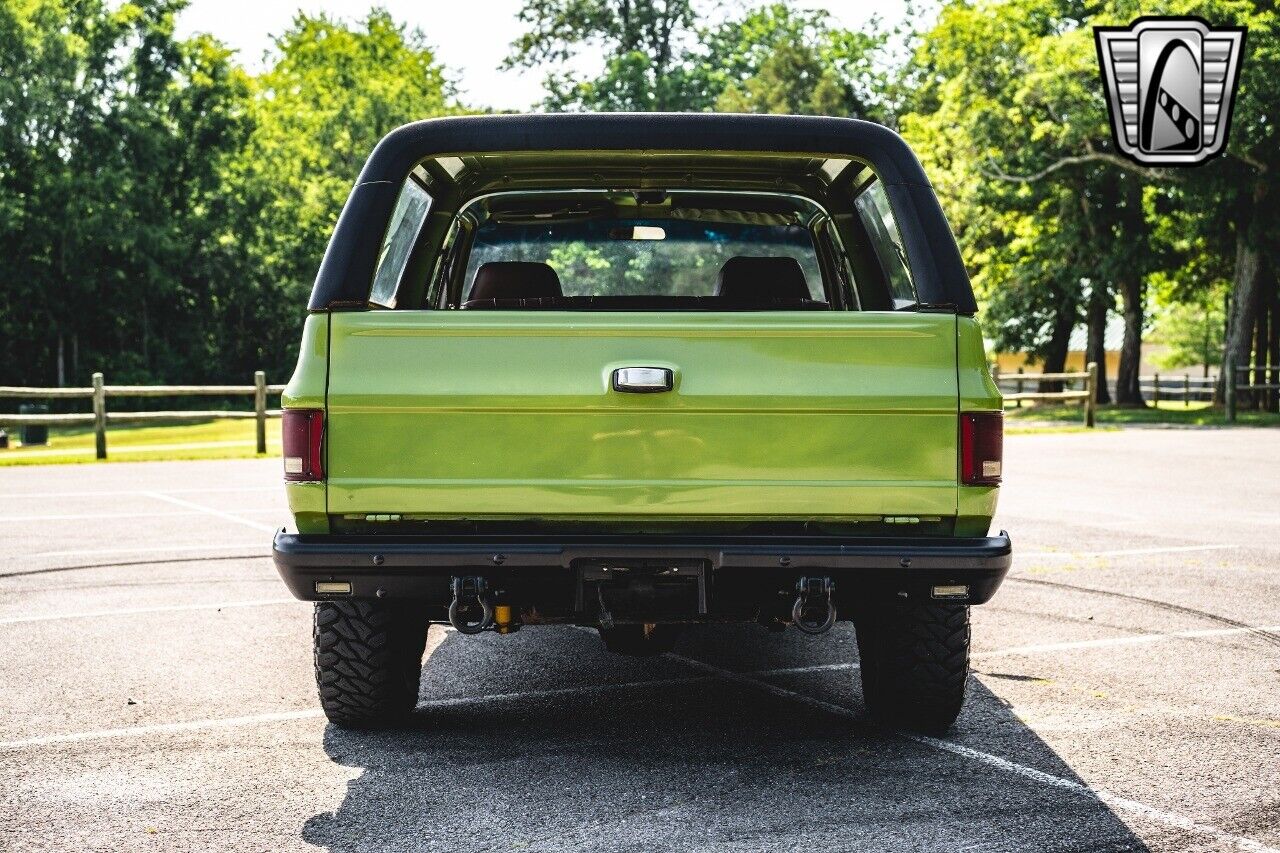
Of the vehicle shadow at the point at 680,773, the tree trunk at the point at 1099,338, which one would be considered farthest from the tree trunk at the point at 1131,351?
the vehicle shadow at the point at 680,773

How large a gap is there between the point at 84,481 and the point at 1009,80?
25203 mm

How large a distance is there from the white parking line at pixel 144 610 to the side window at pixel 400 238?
95.2 inches

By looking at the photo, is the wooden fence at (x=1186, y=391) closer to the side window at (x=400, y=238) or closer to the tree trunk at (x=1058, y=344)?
the tree trunk at (x=1058, y=344)

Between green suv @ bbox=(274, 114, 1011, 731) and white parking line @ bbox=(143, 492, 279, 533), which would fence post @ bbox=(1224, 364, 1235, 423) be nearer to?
white parking line @ bbox=(143, 492, 279, 533)

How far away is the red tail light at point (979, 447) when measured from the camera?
14.0 ft

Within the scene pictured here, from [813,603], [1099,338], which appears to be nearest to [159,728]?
[813,603]

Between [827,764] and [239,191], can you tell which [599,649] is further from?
[239,191]

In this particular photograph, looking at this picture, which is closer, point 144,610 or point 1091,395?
point 144,610

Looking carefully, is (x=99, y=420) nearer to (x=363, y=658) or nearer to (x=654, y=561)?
(x=363, y=658)

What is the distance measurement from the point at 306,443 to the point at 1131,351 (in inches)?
1494

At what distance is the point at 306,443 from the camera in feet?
14.0

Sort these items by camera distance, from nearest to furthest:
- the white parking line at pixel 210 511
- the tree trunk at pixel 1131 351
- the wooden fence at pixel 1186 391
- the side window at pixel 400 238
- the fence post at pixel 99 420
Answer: the side window at pixel 400 238 → the white parking line at pixel 210 511 → the fence post at pixel 99 420 → the tree trunk at pixel 1131 351 → the wooden fence at pixel 1186 391

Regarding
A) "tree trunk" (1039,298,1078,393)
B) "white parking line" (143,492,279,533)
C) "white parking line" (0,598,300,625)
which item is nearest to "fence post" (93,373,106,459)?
"white parking line" (143,492,279,533)

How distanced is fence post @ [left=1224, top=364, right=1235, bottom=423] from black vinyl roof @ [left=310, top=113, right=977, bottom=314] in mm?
27072
